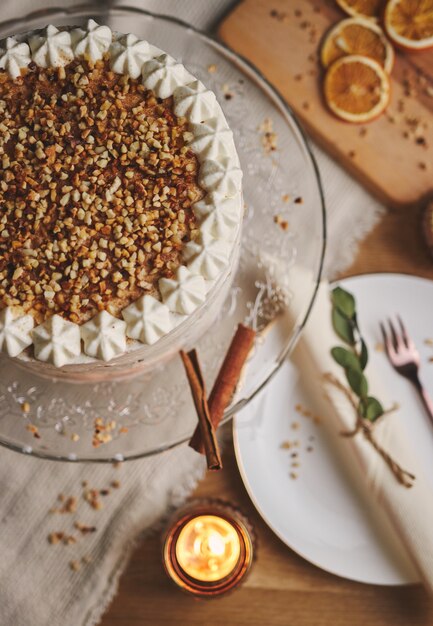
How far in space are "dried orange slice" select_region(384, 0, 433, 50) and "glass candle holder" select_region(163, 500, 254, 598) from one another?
1.38 meters

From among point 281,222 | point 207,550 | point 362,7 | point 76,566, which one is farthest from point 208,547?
point 362,7

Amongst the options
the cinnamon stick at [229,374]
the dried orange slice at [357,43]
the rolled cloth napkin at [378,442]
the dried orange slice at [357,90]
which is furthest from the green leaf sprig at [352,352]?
the dried orange slice at [357,43]

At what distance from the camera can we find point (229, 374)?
1.51 metres

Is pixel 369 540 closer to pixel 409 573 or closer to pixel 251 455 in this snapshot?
pixel 409 573

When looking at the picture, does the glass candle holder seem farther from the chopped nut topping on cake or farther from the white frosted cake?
the chopped nut topping on cake

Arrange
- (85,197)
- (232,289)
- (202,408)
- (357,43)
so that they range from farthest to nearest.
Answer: (357,43), (232,289), (202,408), (85,197)

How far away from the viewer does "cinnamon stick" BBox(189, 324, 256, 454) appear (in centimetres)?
150

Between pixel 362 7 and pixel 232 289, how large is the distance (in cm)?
93

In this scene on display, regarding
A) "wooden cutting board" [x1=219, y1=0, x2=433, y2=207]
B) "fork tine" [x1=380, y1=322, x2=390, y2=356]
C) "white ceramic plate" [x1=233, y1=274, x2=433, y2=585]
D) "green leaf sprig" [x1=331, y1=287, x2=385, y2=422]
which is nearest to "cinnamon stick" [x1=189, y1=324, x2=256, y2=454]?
"white ceramic plate" [x1=233, y1=274, x2=433, y2=585]

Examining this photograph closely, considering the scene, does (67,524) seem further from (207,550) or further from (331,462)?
(331,462)

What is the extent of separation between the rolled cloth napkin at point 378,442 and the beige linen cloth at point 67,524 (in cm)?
38

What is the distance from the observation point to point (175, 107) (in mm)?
1366

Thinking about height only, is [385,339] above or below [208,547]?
above

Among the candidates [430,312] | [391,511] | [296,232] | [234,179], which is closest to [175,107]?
[234,179]
